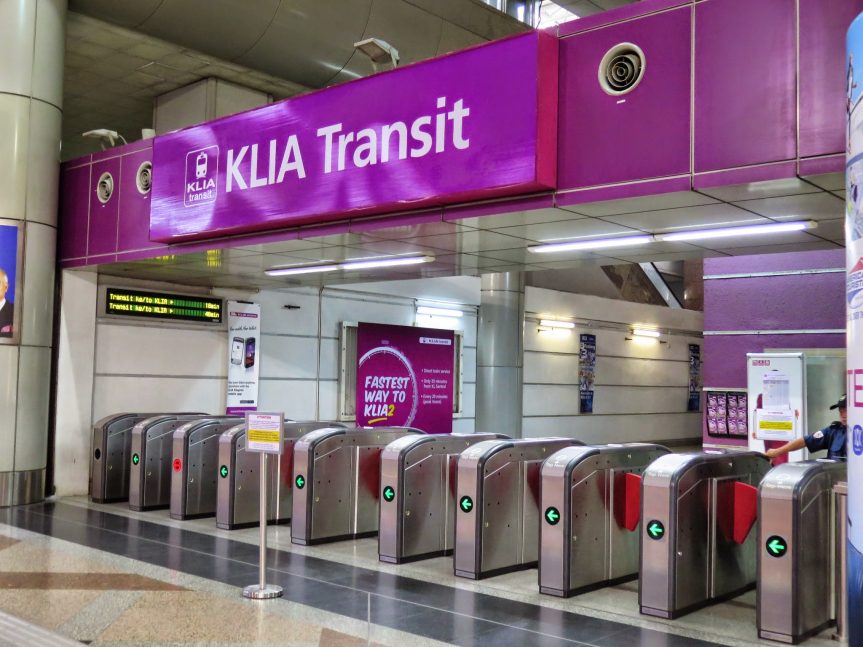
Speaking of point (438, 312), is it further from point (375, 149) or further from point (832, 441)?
point (832, 441)

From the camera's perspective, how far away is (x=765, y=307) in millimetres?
10555

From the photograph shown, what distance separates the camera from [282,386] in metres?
13.2

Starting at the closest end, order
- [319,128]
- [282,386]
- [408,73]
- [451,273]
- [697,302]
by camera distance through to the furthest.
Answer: [408,73], [319,128], [451,273], [282,386], [697,302]

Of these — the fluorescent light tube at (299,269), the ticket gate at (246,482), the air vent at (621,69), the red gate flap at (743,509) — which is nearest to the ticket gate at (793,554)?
the red gate flap at (743,509)

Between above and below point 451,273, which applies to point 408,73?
above

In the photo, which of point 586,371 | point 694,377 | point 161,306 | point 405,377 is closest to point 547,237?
point 161,306

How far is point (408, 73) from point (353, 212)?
1254 mm

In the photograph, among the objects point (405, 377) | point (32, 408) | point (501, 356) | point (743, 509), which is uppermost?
point (501, 356)

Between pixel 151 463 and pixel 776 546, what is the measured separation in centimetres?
715

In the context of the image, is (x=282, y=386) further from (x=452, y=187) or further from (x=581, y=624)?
(x=581, y=624)

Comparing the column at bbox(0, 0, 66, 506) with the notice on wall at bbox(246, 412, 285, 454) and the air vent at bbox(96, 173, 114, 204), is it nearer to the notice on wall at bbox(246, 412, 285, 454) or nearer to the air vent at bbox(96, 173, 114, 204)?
the air vent at bbox(96, 173, 114, 204)

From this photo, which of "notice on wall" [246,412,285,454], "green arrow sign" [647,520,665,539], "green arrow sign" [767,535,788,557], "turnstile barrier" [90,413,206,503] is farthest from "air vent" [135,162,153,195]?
"green arrow sign" [767,535,788,557]

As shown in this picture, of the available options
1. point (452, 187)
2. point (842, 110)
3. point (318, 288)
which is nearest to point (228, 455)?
point (452, 187)

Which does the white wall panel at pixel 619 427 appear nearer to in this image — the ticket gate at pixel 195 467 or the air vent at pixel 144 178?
the ticket gate at pixel 195 467
